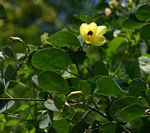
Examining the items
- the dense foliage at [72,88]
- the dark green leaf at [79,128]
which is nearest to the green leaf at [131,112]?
the dense foliage at [72,88]

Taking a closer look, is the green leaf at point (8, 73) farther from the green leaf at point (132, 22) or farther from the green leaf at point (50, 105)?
the green leaf at point (132, 22)

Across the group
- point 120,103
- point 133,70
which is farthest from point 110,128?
point 133,70

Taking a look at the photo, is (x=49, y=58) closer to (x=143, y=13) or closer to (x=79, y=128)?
(x=79, y=128)

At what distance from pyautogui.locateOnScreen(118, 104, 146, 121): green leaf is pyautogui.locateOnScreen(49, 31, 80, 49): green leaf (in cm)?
21

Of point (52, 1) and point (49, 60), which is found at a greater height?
point (49, 60)

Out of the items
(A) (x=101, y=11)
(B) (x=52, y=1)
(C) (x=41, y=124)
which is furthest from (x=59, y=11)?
(C) (x=41, y=124)

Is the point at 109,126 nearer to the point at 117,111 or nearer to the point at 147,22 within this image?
the point at 117,111

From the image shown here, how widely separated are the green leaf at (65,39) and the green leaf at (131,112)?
21 cm

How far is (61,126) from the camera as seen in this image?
38.5 inches

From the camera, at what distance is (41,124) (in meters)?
1.05

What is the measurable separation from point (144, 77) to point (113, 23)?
31 centimetres

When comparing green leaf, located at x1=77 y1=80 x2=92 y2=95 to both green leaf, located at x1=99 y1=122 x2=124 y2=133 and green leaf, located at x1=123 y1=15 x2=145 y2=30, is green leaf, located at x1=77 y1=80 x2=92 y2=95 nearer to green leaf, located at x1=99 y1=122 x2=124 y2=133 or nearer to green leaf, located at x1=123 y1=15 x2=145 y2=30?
green leaf, located at x1=99 y1=122 x2=124 y2=133

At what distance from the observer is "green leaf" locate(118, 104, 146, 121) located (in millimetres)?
884

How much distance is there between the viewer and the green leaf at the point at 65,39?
1.01 meters
